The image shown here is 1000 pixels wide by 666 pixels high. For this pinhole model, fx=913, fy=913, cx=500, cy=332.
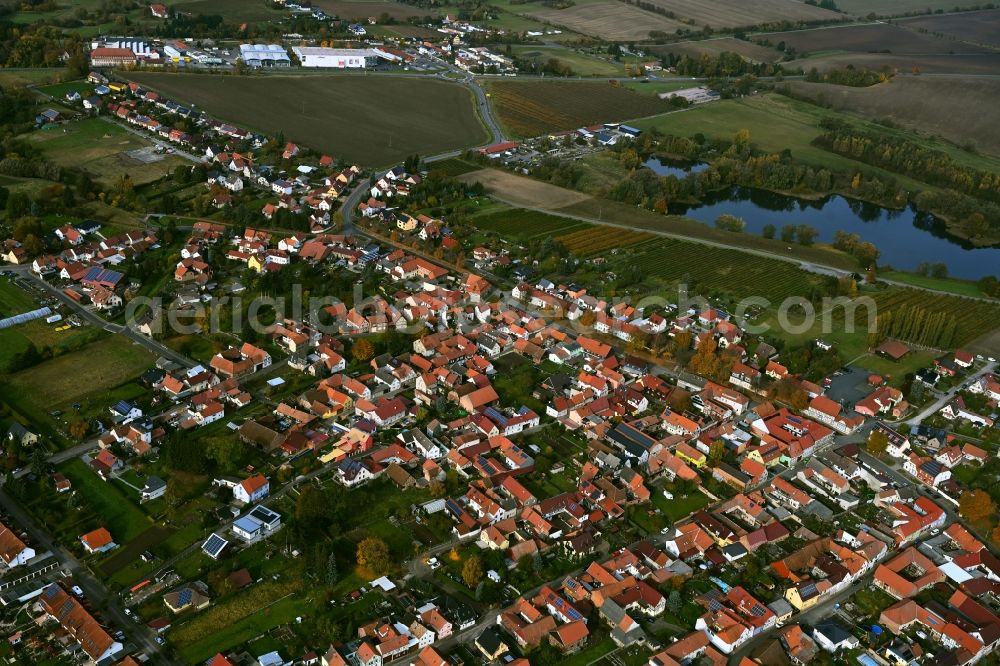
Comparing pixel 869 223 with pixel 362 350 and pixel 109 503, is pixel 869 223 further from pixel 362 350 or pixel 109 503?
pixel 109 503

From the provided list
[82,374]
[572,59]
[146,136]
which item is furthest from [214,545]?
[572,59]

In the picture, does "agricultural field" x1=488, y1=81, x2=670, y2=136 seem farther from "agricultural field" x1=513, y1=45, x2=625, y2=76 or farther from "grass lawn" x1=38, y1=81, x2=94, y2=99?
"grass lawn" x1=38, y1=81, x2=94, y2=99

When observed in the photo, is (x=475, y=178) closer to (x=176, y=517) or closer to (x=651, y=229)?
(x=651, y=229)

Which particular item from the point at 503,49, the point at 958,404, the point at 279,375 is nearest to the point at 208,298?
the point at 279,375

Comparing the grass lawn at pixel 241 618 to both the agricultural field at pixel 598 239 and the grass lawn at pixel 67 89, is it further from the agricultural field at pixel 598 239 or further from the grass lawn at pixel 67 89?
the grass lawn at pixel 67 89

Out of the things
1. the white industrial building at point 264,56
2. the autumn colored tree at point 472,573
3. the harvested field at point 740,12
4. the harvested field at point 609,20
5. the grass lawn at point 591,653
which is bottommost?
the grass lawn at point 591,653

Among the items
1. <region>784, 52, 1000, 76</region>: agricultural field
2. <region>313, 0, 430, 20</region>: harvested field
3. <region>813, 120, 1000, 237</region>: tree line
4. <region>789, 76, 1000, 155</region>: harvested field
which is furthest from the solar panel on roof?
<region>784, 52, 1000, 76</region>: agricultural field

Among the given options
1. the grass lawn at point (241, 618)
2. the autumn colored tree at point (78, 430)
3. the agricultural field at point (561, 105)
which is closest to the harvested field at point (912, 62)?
the agricultural field at point (561, 105)
